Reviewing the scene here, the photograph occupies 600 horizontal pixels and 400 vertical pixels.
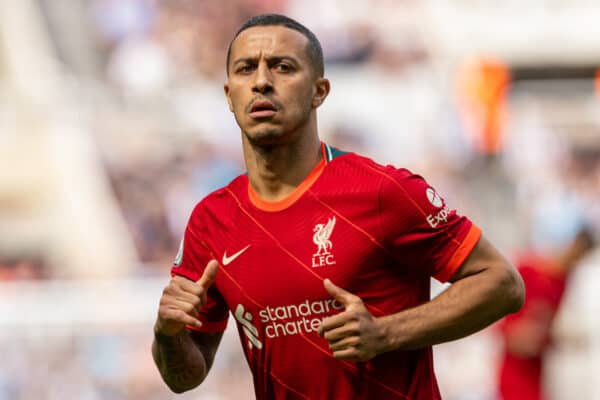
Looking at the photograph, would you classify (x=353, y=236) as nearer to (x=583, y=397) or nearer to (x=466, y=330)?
(x=466, y=330)

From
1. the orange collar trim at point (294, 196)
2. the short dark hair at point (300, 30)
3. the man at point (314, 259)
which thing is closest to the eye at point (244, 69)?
the man at point (314, 259)

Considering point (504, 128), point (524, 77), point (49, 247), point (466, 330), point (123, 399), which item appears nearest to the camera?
point (466, 330)

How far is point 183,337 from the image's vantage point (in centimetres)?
401

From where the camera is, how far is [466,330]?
3701 millimetres

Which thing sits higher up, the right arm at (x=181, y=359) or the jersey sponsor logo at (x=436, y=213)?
the jersey sponsor logo at (x=436, y=213)

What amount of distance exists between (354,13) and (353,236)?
11.3 metres

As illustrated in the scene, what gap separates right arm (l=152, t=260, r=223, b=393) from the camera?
3.65m

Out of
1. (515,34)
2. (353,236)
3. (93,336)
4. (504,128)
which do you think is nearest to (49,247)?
(93,336)

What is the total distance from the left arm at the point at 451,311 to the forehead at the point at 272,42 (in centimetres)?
86

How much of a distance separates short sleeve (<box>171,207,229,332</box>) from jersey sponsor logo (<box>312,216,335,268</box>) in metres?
0.45

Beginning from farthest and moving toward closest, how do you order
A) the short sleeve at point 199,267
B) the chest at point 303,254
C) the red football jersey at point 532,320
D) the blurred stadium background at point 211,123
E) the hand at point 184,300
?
the blurred stadium background at point 211,123 → the red football jersey at point 532,320 → the short sleeve at point 199,267 → the chest at point 303,254 → the hand at point 184,300

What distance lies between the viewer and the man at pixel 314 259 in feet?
12.1

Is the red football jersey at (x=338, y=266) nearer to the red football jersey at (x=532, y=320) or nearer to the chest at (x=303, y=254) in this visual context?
the chest at (x=303, y=254)

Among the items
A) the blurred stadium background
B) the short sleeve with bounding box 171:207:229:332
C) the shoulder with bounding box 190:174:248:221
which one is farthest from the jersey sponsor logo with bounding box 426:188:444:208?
the blurred stadium background
